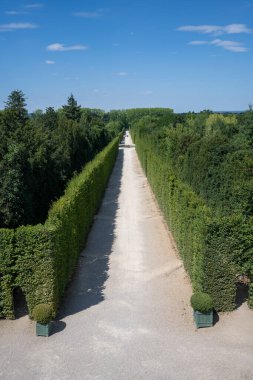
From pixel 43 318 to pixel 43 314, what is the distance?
0.11 meters

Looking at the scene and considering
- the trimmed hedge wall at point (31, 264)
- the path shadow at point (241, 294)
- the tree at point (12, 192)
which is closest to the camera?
the trimmed hedge wall at point (31, 264)

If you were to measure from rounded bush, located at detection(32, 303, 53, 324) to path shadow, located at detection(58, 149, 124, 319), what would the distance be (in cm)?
121

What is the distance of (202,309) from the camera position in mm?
11805

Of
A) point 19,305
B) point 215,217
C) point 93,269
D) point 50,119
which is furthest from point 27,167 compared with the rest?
point 50,119

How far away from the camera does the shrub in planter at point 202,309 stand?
1181 cm

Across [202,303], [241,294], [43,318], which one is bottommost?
[241,294]

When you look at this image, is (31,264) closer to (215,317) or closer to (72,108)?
(215,317)

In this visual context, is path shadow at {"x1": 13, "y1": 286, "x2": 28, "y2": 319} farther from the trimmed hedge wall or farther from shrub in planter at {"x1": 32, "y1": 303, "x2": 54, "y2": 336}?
shrub in planter at {"x1": 32, "y1": 303, "x2": 54, "y2": 336}

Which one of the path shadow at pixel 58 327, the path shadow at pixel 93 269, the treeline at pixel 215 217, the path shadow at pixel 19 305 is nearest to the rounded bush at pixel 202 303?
the treeline at pixel 215 217

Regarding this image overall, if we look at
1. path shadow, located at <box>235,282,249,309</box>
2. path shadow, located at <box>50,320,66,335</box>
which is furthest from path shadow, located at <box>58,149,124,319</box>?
path shadow, located at <box>235,282,249,309</box>

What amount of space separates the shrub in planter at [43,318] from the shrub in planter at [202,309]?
4.29 m

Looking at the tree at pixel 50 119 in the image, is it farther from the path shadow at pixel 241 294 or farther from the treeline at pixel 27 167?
the path shadow at pixel 241 294

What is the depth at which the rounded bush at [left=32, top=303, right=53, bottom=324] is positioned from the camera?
11.6m

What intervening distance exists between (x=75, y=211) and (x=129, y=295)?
188 inches
